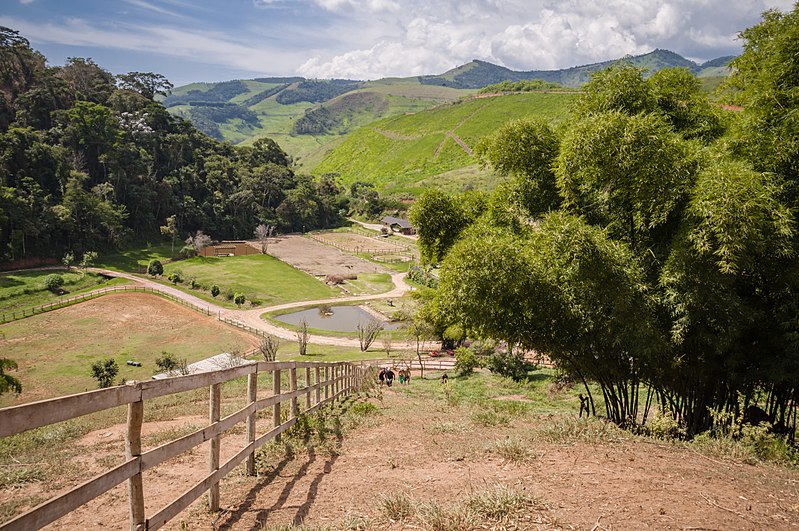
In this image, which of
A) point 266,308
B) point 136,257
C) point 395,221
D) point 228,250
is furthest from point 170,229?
point 395,221

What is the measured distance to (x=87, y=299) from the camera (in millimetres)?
43406

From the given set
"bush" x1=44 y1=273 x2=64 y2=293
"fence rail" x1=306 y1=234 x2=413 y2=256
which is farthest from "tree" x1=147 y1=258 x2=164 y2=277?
"fence rail" x1=306 y1=234 x2=413 y2=256

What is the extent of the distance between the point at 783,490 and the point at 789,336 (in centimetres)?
296

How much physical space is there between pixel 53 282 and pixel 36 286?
4.80 feet

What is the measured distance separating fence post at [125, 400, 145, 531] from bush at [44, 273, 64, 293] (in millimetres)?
52825

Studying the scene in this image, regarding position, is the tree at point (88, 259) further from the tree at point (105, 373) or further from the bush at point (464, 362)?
the bush at point (464, 362)

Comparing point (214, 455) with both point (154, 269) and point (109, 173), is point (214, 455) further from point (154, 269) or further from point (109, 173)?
point (109, 173)

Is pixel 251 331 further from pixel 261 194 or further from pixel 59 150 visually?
pixel 261 194

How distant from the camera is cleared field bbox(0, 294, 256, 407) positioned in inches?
1087

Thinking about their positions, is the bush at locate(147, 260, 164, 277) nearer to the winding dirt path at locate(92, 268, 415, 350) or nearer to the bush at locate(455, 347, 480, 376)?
the winding dirt path at locate(92, 268, 415, 350)

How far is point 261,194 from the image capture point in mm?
96062

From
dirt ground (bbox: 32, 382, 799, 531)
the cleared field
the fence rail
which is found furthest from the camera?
the fence rail

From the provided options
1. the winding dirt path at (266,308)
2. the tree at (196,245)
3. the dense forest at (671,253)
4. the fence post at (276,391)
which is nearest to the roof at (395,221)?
the winding dirt path at (266,308)

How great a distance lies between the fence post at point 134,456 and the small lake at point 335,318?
3855 centimetres
